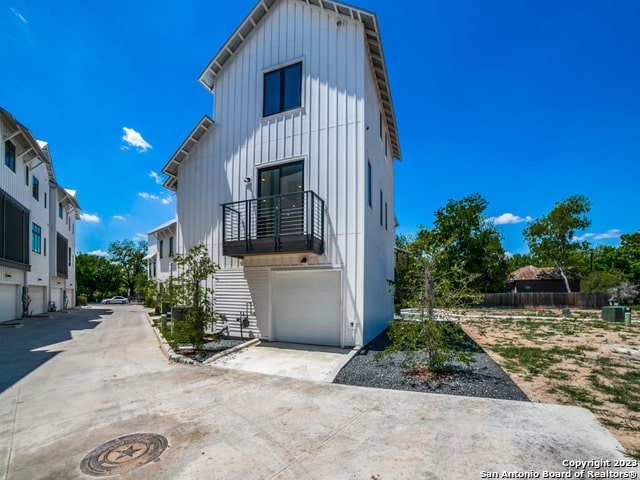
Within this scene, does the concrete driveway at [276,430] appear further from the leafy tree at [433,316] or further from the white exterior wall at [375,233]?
the white exterior wall at [375,233]

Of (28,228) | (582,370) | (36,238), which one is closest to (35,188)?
(36,238)

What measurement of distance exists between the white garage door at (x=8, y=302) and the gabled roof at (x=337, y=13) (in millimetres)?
16631

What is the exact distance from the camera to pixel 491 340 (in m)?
11.4

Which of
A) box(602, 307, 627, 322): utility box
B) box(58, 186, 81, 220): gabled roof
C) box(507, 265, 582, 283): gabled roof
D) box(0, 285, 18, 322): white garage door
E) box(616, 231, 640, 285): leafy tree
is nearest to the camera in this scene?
box(0, 285, 18, 322): white garage door

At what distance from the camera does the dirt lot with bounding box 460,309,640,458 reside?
15.9 ft

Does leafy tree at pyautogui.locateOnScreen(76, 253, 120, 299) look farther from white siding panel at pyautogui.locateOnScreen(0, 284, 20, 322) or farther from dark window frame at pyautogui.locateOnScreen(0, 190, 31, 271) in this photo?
dark window frame at pyautogui.locateOnScreen(0, 190, 31, 271)

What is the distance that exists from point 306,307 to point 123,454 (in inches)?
266

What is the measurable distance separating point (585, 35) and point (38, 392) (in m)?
18.7

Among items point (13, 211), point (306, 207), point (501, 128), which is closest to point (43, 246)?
point (13, 211)

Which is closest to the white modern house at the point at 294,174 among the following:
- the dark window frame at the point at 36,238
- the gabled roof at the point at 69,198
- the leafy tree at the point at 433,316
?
the leafy tree at the point at 433,316

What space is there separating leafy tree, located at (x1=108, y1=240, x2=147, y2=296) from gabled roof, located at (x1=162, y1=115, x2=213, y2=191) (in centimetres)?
5195

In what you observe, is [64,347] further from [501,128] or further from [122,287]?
[122,287]

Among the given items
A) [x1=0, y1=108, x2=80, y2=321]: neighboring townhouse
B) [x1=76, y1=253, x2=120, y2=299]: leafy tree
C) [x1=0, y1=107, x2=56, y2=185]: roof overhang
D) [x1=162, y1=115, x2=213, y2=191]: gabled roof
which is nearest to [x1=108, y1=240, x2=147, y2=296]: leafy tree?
[x1=76, y1=253, x2=120, y2=299]: leafy tree

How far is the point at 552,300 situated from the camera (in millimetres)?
30078
